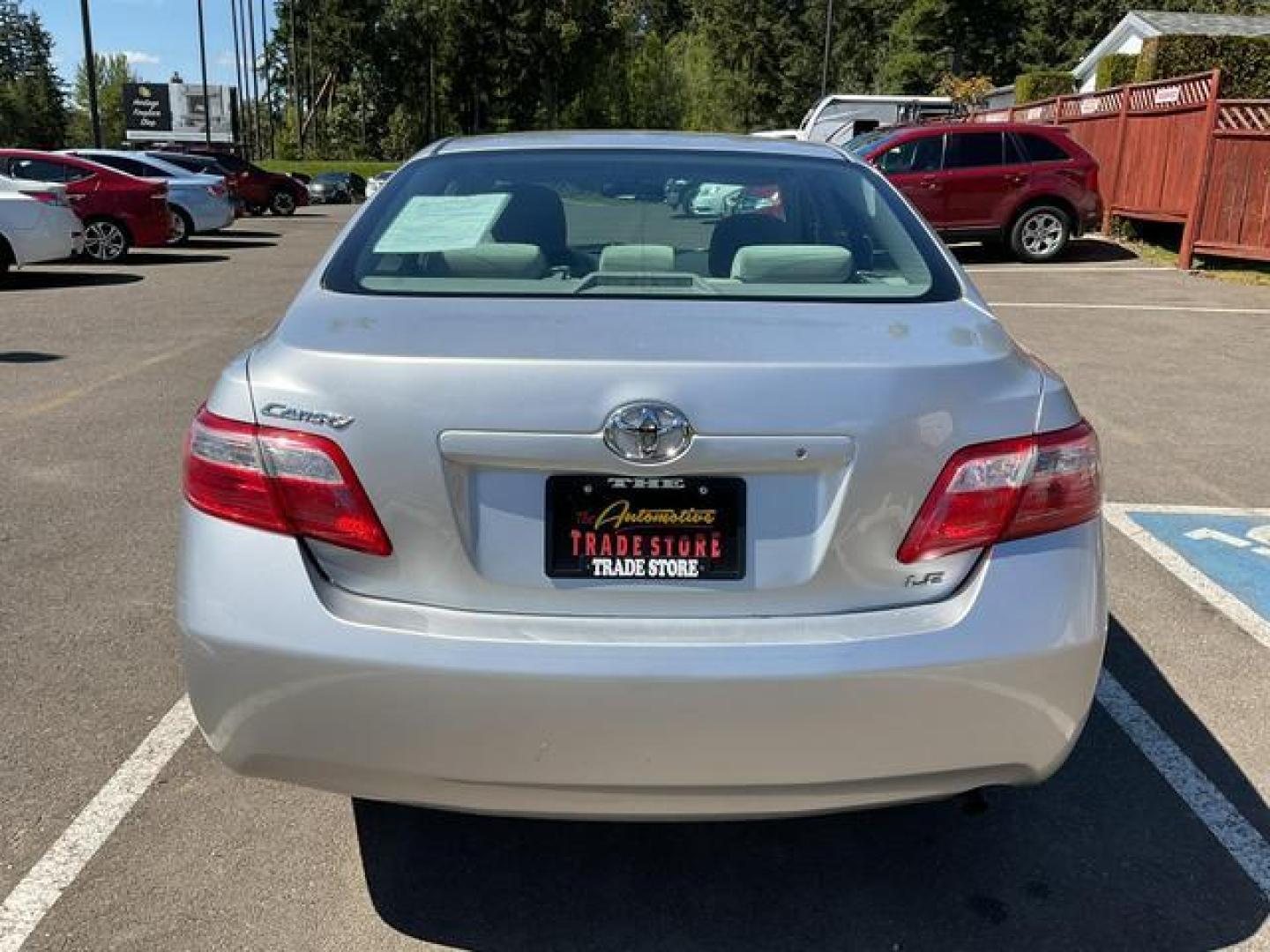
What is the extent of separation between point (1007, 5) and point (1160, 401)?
211ft

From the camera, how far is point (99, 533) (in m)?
5.01

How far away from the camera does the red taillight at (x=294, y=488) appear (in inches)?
85.8

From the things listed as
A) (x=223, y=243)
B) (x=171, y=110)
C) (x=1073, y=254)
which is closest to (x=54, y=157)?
(x=223, y=243)

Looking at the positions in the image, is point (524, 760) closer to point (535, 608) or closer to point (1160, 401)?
point (535, 608)

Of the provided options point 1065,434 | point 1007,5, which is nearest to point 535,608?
point 1065,434

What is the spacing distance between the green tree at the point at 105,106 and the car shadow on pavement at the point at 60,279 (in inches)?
3803

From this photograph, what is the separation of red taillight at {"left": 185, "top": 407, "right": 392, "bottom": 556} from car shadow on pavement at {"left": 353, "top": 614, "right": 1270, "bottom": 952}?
3.12 feet

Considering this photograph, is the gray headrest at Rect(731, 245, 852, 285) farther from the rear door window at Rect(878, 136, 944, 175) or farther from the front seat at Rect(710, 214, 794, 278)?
the rear door window at Rect(878, 136, 944, 175)

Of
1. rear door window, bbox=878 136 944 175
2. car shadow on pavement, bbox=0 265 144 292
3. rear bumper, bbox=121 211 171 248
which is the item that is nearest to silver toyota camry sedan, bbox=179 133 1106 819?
car shadow on pavement, bbox=0 265 144 292

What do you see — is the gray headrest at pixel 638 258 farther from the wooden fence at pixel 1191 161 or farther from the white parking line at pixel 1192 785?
the wooden fence at pixel 1191 161

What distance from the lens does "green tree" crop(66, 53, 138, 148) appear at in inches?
4375

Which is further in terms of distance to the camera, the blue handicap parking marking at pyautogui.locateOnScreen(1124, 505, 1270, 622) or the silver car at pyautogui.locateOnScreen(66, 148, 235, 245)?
the silver car at pyautogui.locateOnScreen(66, 148, 235, 245)

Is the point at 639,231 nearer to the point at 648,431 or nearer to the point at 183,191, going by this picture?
the point at 648,431

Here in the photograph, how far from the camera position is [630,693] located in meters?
2.10
